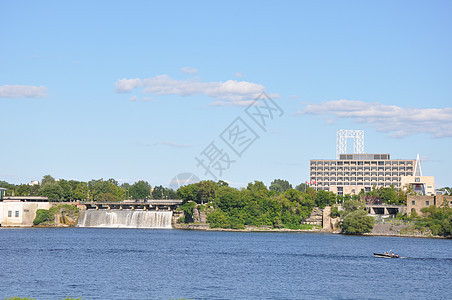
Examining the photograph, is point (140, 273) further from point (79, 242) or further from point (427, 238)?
point (427, 238)

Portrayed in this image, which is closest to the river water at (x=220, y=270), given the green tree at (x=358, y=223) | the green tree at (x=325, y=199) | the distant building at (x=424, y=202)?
the green tree at (x=358, y=223)

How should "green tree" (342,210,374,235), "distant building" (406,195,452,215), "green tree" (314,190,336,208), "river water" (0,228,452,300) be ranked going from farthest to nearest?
A: 1. "green tree" (314,190,336,208)
2. "distant building" (406,195,452,215)
3. "green tree" (342,210,374,235)
4. "river water" (0,228,452,300)

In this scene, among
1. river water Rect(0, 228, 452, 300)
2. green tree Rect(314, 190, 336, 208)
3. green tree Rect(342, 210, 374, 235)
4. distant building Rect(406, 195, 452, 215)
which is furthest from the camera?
green tree Rect(314, 190, 336, 208)

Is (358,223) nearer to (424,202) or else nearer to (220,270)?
(424,202)

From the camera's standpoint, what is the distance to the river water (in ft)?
227

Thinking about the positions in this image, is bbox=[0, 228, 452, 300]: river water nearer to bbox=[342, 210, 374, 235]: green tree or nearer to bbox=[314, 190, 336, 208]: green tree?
bbox=[342, 210, 374, 235]: green tree

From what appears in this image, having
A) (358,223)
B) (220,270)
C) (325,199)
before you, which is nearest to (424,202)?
(358,223)

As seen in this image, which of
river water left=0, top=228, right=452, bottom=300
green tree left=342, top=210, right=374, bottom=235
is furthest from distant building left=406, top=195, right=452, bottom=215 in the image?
river water left=0, top=228, right=452, bottom=300

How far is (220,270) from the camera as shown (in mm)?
89312

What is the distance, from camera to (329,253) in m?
117

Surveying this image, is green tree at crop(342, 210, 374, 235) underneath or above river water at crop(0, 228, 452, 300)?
above

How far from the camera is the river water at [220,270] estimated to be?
6906 centimetres

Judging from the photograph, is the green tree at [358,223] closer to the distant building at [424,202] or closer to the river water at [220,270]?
the distant building at [424,202]

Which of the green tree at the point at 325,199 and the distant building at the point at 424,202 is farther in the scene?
the green tree at the point at 325,199
